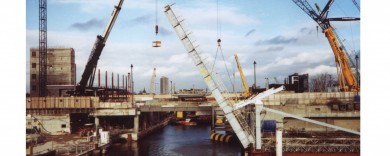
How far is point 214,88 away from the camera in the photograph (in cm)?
3159

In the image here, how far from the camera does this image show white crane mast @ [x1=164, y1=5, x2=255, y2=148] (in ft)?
102

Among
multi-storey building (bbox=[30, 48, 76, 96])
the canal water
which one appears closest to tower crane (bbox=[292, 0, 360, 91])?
the canal water

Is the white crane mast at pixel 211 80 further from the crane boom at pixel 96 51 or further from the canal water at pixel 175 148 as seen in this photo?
the crane boom at pixel 96 51

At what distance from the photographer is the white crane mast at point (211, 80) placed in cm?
3103

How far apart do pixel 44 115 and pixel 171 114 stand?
56.2 metres

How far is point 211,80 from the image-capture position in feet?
104

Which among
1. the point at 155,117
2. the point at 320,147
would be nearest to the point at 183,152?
the point at 320,147

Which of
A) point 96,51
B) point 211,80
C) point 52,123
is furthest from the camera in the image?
point 96,51

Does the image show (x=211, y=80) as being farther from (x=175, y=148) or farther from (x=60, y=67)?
(x=60, y=67)

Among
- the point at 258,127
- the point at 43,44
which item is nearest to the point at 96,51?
the point at 43,44

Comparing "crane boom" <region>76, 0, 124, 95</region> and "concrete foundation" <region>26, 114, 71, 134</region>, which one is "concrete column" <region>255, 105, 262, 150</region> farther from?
"crane boom" <region>76, 0, 124, 95</region>

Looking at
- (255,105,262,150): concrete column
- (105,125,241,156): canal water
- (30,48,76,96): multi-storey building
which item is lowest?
(105,125,241,156): canal water

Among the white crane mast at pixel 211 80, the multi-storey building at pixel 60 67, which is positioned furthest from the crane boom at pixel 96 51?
the multi-storey building at pixel 60 67
